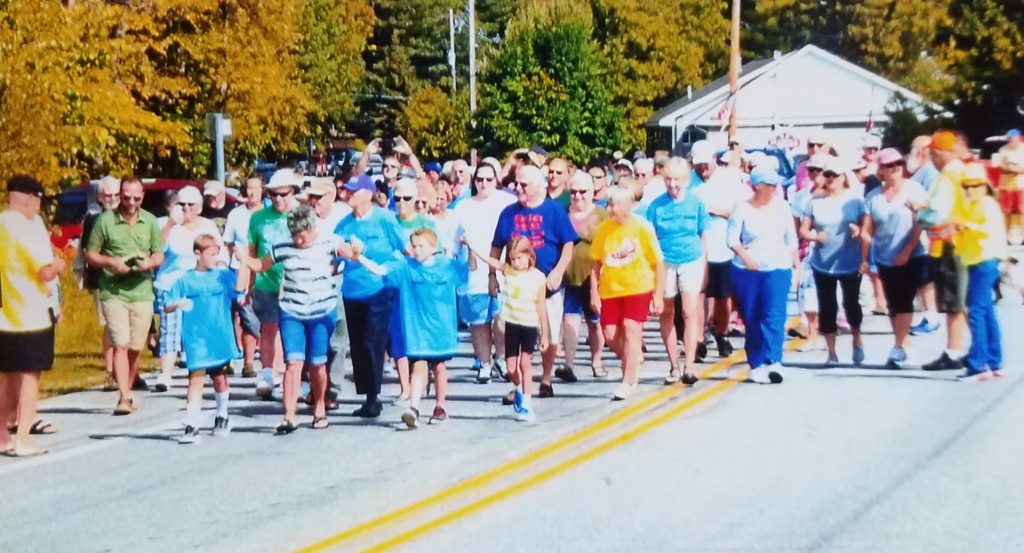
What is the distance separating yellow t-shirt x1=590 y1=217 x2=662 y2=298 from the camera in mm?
13430

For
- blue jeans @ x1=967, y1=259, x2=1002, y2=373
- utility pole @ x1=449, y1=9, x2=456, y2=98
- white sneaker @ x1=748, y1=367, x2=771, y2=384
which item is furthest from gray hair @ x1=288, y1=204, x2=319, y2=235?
utility pole @ x1=449, y1=9, x2=456, y2=98

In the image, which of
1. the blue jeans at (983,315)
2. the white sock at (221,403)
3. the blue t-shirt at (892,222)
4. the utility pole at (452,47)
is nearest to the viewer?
the white sock at (221,403)

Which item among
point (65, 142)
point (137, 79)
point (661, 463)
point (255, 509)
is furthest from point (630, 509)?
point (137, 79)

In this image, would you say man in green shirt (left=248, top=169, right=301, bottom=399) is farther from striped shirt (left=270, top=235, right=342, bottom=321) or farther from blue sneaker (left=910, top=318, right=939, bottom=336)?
blue sneaker (left=910, top=318, right=939, bottom=336)

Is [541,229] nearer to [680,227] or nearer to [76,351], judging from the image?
[680,227]

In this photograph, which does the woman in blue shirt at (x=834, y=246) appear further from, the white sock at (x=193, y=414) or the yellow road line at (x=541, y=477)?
the white sock at (x=193, y=414)

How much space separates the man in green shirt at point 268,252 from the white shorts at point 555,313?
7.47ft

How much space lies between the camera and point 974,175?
1410cm

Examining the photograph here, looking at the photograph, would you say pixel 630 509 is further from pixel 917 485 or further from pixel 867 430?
pixel 867 430

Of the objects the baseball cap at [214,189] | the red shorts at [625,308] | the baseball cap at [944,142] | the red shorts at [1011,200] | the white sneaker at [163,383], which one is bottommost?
the white sneaker at [163,383]

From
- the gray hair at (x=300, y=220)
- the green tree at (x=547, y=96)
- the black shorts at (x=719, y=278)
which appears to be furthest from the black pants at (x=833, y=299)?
the green tree at (x=547, y=96)

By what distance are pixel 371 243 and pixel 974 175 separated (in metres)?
5.19

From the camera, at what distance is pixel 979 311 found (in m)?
13.8

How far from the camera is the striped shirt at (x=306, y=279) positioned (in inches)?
484
